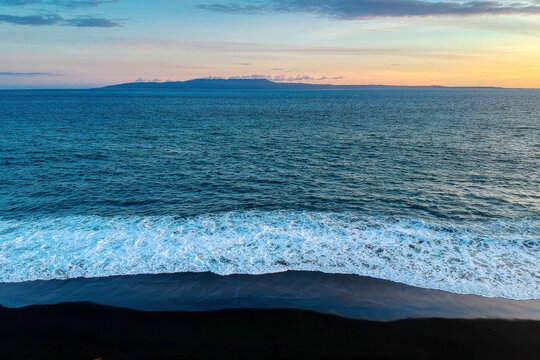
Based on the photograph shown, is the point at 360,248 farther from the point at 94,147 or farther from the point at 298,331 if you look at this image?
the point at 94,147

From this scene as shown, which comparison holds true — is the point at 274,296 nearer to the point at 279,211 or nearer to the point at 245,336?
the point at 245,336

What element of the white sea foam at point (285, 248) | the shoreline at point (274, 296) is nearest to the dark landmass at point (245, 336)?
the shoreline at point (274, 296)

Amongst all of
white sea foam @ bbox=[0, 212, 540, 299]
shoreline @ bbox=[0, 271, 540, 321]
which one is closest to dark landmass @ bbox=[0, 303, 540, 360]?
shoreline @ bbox=[0, 271, 540, 321]

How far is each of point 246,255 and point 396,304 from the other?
9.46 m

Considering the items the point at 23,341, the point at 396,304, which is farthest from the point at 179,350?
the point at 396,304

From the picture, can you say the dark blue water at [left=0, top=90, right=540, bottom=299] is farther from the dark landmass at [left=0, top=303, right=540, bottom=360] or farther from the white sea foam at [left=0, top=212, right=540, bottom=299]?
the dark landmass at [left=0, top=303, right=540, bottom=360]

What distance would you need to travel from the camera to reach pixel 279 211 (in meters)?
30.3

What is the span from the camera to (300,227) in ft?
89.2

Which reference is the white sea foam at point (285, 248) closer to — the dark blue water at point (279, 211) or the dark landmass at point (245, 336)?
the dark blue water at point (279, 211)

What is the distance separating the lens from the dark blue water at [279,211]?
72.3ft

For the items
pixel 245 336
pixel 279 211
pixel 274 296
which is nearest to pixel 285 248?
pixel 274 296

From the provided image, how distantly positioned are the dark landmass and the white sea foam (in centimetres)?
360

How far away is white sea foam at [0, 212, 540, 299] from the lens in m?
21.1

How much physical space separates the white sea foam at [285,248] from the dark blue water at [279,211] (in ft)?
0.39
